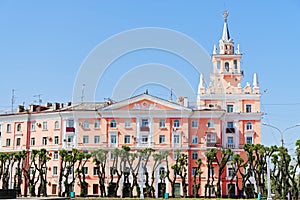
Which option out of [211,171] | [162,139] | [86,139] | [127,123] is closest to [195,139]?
[162,139]

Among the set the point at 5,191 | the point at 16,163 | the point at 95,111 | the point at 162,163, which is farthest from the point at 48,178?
the point at 5,191

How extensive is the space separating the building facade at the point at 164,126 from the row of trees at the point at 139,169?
120 cm

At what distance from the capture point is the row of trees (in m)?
60.9

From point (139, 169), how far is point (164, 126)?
6.98 m

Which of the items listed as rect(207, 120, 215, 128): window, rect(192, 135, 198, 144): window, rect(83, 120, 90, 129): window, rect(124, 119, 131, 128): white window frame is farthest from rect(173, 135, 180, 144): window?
rect(83, 120, 90, 129): window

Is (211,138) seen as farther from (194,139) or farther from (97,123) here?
(97,123)

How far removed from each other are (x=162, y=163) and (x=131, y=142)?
5.31 meters

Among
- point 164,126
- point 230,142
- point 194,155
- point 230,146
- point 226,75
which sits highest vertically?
point 226,75

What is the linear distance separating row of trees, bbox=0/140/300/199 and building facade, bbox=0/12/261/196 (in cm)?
120

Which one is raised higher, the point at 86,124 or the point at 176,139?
the point at 86,124

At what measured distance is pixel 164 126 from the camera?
71.0 meters

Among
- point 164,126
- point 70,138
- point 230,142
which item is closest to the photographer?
point 164,126

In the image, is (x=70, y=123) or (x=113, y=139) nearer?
(x=113, y=139)

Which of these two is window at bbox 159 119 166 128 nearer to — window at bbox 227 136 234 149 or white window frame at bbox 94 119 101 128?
white window frame at bbox 94 119 101 128
